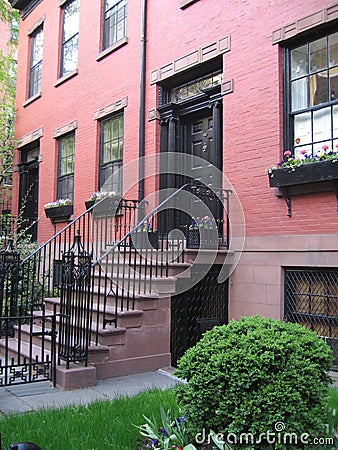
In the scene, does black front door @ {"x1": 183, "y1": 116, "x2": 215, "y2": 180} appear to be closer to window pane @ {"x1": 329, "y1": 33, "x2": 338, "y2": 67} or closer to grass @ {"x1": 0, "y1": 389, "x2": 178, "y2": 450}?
window pane @ {"x1": 329, "y1": 33, "x2": 338, "y2": 67}

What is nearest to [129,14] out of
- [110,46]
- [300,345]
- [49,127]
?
[110,46]

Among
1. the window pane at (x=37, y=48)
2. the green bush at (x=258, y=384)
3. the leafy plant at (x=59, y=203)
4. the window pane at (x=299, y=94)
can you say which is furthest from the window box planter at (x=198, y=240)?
the window pane at (x=37, y=48)

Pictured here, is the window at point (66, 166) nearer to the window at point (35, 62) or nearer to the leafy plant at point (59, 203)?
the leafy plant at point (59, 203)

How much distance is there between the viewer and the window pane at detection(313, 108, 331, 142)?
6.19m

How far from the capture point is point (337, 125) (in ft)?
19.9

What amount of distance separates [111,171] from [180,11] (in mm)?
3480

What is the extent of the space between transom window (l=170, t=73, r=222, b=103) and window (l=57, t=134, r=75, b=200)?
379cm

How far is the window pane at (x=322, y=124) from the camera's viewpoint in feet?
20.3

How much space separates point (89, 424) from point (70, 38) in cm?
1070

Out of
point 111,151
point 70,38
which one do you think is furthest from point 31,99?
point 111,151

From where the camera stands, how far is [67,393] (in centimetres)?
487

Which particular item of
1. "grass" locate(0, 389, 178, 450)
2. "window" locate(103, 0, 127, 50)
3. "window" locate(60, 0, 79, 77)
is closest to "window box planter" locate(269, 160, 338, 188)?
"grass" locate(0, 389, 178, 450)

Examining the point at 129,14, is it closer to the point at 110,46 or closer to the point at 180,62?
the point at 110,46

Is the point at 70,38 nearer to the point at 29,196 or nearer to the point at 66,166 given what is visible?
the point at 66,166
